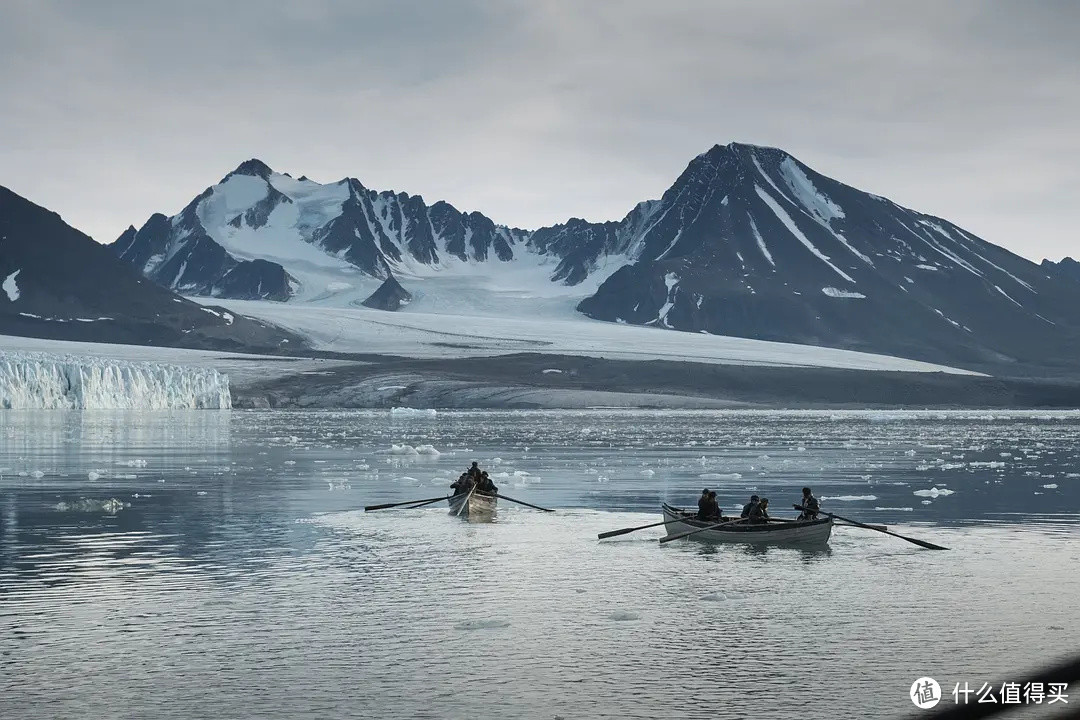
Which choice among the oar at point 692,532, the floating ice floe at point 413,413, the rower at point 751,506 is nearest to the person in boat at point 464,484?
the oar at point 692,532

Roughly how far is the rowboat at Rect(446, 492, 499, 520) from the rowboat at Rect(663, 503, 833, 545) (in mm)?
6247

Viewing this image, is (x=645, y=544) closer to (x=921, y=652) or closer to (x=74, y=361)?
(x=921, y=652)

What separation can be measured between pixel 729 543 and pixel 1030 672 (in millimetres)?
12015

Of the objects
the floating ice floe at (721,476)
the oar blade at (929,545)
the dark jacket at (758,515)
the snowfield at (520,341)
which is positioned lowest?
the oar blade at (929,545)

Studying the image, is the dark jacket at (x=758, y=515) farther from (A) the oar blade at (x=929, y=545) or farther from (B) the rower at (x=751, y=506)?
(A) the oar blade at (x=929, y=545)

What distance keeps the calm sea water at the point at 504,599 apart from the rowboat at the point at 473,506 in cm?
62

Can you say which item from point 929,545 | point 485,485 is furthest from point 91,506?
point 929,545

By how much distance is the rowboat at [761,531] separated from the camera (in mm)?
24698

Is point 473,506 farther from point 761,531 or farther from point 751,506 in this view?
point 761,531

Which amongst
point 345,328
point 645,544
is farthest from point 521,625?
point 345,328

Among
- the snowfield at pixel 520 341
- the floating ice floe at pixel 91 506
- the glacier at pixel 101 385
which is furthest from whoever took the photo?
the snowfield at pixel 520 341

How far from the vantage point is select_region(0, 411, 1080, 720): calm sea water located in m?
13.2

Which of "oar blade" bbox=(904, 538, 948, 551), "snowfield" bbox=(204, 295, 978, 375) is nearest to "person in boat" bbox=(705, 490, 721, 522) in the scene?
"oar blade" bbox=(904, 538, 948, 551)

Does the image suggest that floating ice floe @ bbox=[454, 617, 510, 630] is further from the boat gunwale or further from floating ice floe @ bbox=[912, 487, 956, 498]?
floating ice floe @ bbox=[912, 487, 956, 498]
